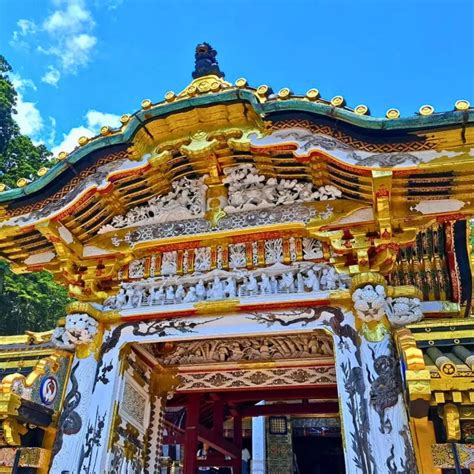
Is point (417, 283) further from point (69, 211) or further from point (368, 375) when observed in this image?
point (69, 211)

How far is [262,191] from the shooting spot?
236 inches

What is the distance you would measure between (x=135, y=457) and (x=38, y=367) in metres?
1.62

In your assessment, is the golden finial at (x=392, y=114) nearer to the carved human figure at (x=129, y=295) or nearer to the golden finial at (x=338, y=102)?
the golden finial at (x=338, y=102)

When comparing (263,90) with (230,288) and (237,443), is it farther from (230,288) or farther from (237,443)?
(237,443)

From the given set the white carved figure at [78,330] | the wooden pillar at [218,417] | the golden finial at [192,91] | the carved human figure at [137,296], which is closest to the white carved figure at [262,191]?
the golden finial at [192,91]

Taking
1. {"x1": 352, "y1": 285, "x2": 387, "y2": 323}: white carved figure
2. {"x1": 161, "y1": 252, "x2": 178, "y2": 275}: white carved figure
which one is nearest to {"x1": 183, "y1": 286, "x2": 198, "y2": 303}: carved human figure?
{"x1": 161, "y1": 252, "x2": 178, "y2": 275}: white carved figure

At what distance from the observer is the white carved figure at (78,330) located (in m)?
5.55

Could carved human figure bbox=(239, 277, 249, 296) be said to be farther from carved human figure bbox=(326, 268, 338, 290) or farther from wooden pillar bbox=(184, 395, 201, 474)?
wooden pillar bbox=(184, 395, 201, 474)

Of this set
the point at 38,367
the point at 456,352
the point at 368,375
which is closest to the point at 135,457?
the point at 38,367

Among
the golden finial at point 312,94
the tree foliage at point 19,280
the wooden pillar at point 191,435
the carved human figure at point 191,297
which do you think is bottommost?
the wooden pillar at point 191,435

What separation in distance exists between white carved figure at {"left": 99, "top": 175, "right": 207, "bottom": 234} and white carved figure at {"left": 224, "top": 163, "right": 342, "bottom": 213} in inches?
15.0

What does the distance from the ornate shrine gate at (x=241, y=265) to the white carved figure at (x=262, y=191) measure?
0.06 feet

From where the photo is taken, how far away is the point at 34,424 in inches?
199

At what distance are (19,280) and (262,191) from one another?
1396cm
